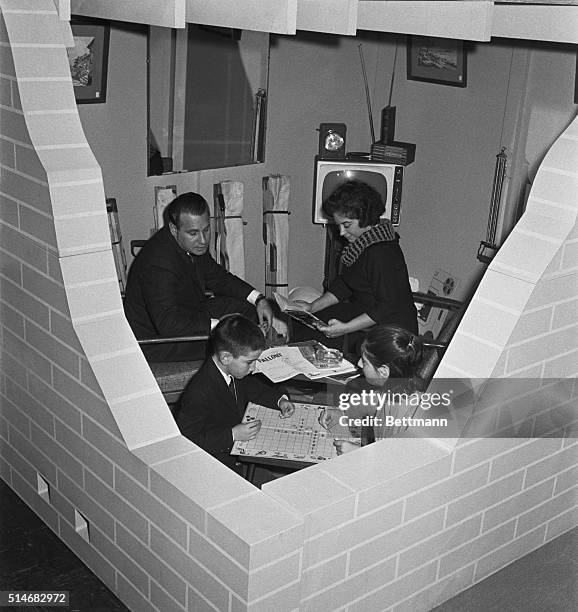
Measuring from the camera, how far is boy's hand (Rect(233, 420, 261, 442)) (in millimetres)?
3691

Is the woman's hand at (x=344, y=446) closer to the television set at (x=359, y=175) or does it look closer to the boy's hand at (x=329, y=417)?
the boy's hand at (x=329, y=417)

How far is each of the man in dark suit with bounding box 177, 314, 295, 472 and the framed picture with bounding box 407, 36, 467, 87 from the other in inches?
124

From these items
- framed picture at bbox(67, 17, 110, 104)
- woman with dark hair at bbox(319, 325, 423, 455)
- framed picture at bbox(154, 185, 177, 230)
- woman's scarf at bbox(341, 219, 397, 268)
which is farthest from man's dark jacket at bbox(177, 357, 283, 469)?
framed picture at bbox(67, 17, 110, 104)

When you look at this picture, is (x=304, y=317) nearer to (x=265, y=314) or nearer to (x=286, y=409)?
(x=265, y=314)

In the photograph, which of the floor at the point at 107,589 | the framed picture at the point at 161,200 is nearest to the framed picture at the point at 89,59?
the framed picture at the point at 161,200

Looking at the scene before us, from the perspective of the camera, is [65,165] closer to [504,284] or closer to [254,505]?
[254,505]

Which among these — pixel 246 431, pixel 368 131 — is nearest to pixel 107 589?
pixel 246 431

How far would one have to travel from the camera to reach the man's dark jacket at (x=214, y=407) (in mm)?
3697

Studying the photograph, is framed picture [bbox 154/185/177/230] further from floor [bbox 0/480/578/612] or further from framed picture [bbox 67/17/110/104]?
floor [bbox 0/480/578/612]

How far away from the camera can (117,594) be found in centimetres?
365

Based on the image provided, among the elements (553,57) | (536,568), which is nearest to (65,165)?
(536,568)

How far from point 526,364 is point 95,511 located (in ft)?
5.85

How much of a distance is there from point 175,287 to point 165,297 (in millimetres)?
102

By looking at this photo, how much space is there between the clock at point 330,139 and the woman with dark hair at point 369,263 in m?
1.70
